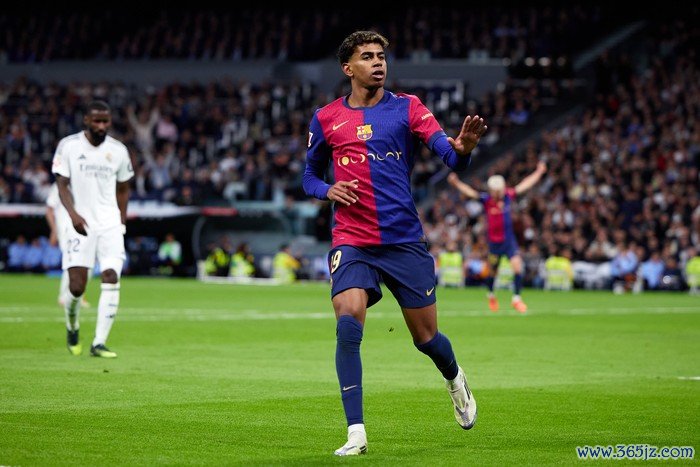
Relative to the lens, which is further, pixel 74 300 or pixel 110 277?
pixel 74 300

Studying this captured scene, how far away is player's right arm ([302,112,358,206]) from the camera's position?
8.47 m

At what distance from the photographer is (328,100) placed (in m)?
47.8

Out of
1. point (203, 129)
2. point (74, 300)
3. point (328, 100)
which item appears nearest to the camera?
point (74, 300)

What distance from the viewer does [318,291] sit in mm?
33625

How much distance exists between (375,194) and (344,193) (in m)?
0.28

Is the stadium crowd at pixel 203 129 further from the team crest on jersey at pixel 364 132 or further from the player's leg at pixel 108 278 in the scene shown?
the team crest on jersey at pixel 364 132

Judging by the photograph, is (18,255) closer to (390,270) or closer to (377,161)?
(377,161)

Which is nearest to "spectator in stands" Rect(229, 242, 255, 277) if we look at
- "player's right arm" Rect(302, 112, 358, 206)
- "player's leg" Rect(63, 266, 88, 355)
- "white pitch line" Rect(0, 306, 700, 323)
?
"white pitch line" Rect(0, 306, 700, 323)

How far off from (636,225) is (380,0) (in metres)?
20.5

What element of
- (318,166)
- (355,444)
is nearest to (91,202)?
(318,166)

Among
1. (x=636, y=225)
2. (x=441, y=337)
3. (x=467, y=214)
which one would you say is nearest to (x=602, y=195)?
(x=636, y=225)

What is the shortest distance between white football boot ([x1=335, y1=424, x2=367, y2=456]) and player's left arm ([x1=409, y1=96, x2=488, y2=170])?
5.73 ft

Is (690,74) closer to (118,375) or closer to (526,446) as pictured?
(118,375)

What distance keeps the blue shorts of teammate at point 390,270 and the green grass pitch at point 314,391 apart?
99 cm
